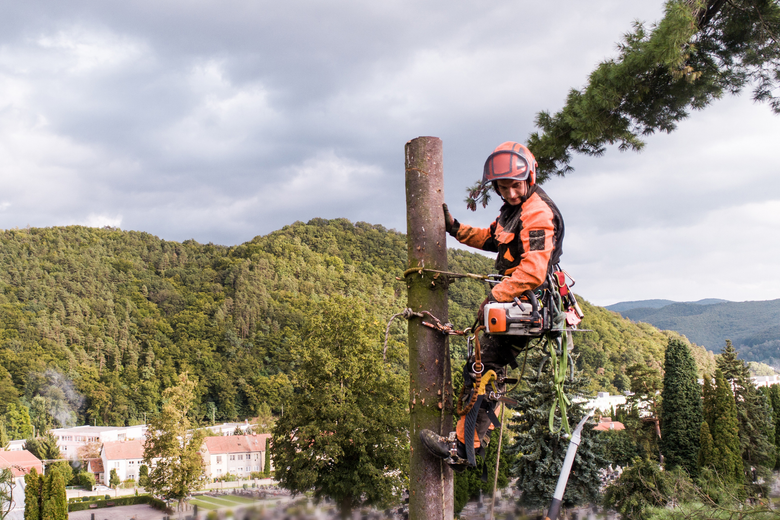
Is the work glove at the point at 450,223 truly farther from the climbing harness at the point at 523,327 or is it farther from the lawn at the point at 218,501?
the lawn at the point at 218,501

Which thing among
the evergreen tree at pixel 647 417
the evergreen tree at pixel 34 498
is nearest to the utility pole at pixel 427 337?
the evergreen tree at pixel 34 498

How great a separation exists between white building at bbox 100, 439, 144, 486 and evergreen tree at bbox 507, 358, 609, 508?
46285 millimetres

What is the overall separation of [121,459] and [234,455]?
446 inches

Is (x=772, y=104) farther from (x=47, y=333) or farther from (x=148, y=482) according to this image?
(x=47, y=333)

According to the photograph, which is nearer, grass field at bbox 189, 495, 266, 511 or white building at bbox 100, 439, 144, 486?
grass field at bbox 189, 495, 266, 511

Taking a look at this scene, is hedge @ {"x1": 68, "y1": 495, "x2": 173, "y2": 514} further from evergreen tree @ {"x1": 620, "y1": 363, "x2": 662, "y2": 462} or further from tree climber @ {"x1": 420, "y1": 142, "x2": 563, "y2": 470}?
tree climber @ {"x1": 420, "y1": 142, "x2": 563, "y2": 470}

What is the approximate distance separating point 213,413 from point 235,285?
38.2 metres

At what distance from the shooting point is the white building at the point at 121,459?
54.0 m

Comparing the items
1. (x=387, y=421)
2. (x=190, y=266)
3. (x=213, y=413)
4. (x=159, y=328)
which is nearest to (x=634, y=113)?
(x=387, y=421)

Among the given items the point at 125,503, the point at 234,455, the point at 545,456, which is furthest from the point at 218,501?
the point at 545,456

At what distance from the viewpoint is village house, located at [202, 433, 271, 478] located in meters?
57.5

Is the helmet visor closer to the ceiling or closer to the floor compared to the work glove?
closer to the ceiling

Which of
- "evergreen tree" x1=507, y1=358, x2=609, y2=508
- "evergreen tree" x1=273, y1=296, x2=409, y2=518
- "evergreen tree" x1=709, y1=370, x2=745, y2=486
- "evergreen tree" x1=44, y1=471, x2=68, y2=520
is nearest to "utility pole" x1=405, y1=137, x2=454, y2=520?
"evergreen tree" x1=273, y1=296, x2=409, y2=518

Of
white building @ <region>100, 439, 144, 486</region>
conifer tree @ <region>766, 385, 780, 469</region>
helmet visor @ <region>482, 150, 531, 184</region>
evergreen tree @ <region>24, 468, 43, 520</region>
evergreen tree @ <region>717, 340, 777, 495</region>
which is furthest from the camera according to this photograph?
white building @ <region>100, 439, 144, 486</region>
